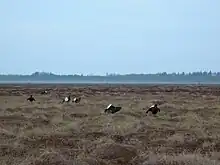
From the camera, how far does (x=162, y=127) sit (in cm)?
1964

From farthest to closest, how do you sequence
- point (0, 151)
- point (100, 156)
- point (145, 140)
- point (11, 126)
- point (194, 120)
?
point (194, 120) < point (11, 126) < point (145, 140) < point (0, 151) < point (100, 156)

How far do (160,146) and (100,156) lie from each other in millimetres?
2944

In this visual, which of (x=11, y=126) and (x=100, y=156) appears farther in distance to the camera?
(x=11, y=126)

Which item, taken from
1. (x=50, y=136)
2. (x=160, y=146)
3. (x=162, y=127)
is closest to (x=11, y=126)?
(x=50, y=136)

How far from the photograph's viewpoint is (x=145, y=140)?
52.2ft

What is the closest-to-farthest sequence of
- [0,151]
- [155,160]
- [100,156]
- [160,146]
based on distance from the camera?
[155,160], [100,156], [0,151], [160,146]

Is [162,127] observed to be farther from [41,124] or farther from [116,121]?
[41,124]

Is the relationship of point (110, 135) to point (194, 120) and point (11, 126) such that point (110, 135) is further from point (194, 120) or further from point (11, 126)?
point (194, 120)

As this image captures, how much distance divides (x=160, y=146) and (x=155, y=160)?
3.49m

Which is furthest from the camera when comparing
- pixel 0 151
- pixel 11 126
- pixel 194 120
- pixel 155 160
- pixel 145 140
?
pixel 194 120

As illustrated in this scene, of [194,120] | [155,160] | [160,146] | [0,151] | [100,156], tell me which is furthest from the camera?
[194,120]

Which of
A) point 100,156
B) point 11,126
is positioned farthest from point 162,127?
point 100,156

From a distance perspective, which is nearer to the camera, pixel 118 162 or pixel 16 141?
pixel 118 162

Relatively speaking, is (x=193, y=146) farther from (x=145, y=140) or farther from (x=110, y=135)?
(x=110, y=135)
